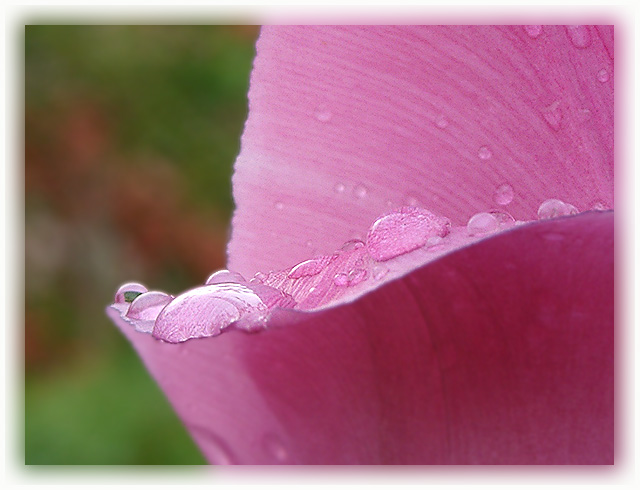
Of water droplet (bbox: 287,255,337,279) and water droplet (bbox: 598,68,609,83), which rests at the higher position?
water droplet (bbox: 598,68,609,83)

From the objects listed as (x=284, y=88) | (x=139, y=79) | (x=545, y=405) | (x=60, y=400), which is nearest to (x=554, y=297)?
(x=545, y=405)

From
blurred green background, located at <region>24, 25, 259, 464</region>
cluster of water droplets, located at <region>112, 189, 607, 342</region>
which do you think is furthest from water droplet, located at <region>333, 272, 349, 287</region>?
blurred green background, located at <region>24, 25, 259, 464</region>

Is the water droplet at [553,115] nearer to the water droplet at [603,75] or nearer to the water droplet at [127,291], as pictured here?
the water droplet at [603,75]

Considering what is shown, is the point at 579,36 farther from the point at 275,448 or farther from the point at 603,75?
the point at 275,448

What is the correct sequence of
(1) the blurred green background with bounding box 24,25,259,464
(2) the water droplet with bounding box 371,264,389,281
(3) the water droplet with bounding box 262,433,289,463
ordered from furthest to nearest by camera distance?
(1) the blurred green background with bounding box 24,25,259,464 → (3) the water droplet with bounding box 262,433,289,463 → (2) the water droplet with bounding box 371,264,389,281

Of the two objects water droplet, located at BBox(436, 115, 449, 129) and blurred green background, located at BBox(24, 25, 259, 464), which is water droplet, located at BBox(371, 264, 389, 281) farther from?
blurred green background, located at BBox(24, 25, 259, 464)

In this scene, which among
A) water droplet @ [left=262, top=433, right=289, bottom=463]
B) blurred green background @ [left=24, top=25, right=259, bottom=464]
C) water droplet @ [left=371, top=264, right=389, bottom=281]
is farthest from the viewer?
blurred green background @ [left=24, top=25, right=259, bottom=464]

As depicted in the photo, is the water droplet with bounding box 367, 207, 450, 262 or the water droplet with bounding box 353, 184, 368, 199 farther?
the water droplet with bounding box 353, 184, 368, 199
